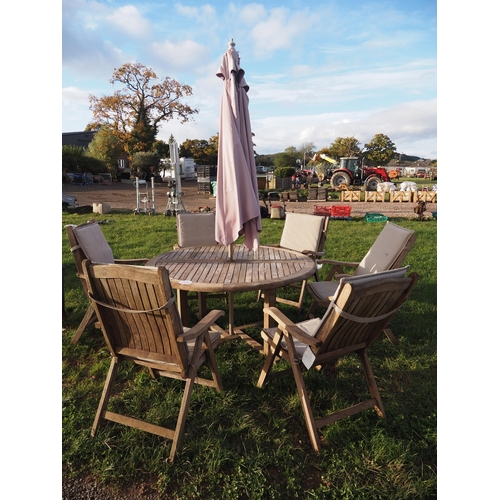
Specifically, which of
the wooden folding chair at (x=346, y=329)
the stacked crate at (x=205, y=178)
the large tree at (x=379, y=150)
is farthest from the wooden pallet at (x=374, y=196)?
the large tree at (x=379, y=150)

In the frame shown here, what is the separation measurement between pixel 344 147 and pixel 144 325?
60.9 meters

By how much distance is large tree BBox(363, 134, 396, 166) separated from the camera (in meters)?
55.1

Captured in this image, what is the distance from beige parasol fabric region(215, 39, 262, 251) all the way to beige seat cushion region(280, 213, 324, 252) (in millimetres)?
1292

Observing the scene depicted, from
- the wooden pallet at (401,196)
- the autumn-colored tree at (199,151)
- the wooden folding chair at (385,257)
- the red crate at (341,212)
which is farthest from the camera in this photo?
the autumn-colored tree at (199,151)

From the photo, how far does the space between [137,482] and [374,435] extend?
1.31 m

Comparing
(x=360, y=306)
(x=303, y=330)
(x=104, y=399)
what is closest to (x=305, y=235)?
(x=303, y=330)

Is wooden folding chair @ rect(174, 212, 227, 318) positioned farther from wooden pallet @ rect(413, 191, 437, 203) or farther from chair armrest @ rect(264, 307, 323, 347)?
wooden pallet @ rect(413, 191, 437, 203)

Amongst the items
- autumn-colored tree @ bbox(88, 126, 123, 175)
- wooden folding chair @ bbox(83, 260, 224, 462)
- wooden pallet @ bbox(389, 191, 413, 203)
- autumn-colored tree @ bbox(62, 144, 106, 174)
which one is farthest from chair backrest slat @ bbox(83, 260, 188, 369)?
autumn-colored tree @ bbox(88, 126, 123, 175)

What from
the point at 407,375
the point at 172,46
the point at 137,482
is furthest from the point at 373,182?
the point at 137,482

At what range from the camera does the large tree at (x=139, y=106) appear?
33000 millimetres

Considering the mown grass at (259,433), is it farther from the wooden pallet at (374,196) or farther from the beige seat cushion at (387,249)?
the wooden pallet at (374,196)

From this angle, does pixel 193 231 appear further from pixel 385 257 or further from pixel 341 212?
pixel 341 212

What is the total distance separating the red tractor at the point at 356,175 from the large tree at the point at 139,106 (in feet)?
57.0
